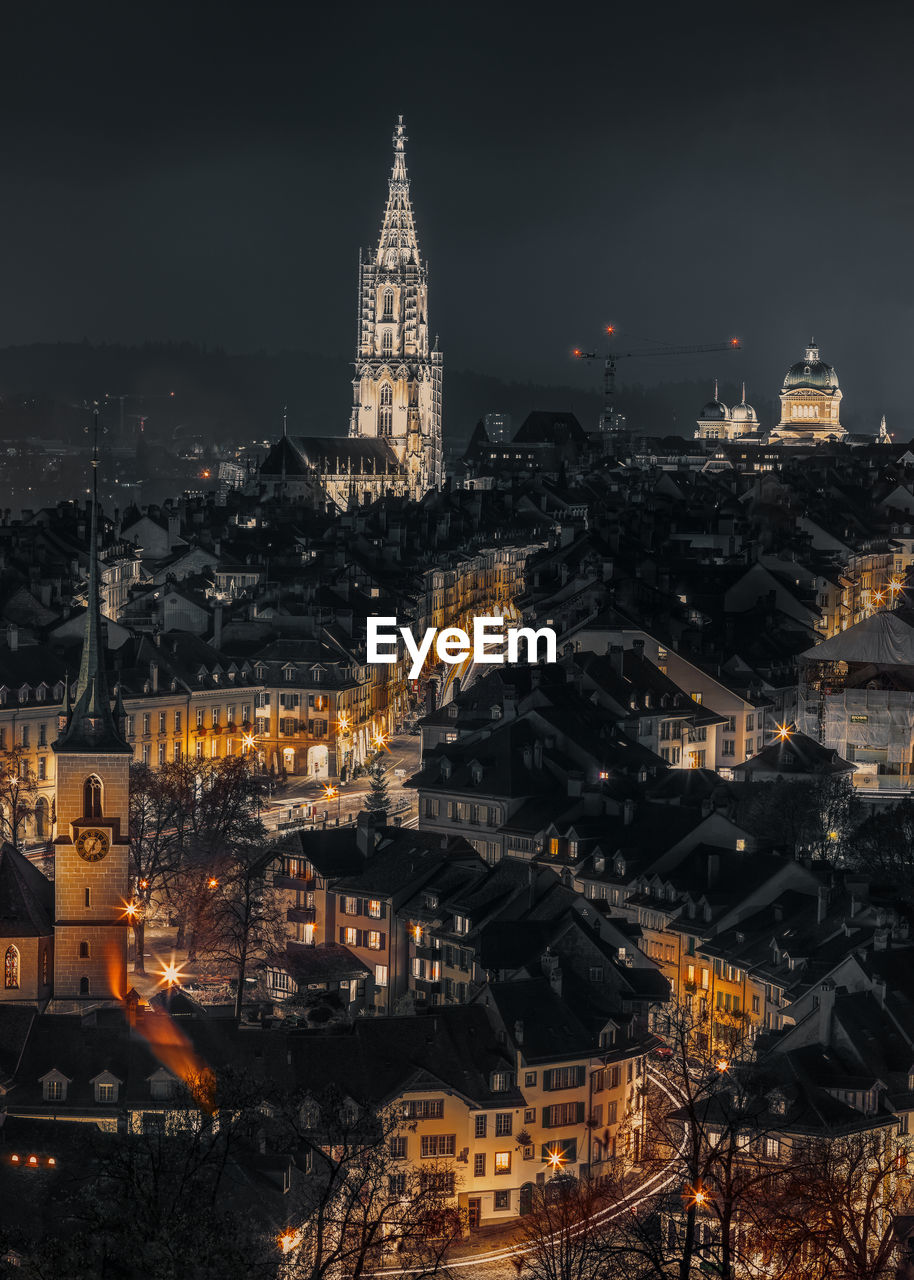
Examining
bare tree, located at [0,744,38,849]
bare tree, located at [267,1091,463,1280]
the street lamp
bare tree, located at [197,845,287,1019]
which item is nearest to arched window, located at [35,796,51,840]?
bare tree, located at [0,744,38,849]

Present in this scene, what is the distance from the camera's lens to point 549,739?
82.2 meters

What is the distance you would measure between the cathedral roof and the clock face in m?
1.61

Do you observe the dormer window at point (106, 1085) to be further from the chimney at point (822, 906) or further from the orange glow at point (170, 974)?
the chimney at point (822, 906)

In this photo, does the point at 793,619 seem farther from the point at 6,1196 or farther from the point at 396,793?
the point at 6,1196

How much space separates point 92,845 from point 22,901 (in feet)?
6.61

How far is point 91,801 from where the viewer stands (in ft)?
193

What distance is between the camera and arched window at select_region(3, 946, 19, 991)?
58.2m

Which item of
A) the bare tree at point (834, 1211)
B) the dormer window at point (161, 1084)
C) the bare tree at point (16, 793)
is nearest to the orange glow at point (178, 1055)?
the dormer window at point (161, 1084)

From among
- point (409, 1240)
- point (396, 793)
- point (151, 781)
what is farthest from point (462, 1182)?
point (396, 793)

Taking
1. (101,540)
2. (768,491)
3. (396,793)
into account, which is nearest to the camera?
(396,793)

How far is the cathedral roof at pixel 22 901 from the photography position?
58344mm

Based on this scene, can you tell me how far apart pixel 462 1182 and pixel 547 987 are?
213 inches

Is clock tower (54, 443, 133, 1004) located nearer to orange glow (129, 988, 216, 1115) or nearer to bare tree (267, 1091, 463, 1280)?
orange glow (129, 988, 216, 1115)

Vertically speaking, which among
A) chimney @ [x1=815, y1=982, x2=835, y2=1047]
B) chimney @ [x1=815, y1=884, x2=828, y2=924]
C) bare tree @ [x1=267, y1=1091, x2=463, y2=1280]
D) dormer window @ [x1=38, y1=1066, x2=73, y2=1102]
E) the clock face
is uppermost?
the clock face
